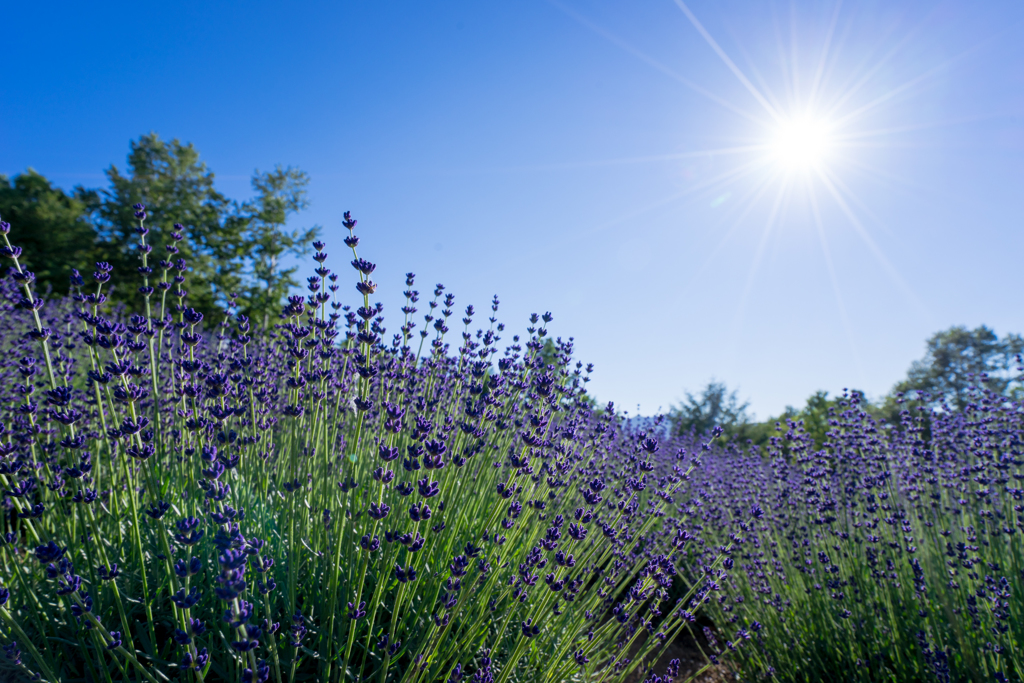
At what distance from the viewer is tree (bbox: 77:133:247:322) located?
70.5 feet

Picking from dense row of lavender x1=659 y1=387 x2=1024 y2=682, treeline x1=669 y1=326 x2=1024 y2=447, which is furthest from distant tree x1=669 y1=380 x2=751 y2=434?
dense row of lavender x1=659 y1=387 x2=1024 y2=682

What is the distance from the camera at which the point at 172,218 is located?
23.2 meters

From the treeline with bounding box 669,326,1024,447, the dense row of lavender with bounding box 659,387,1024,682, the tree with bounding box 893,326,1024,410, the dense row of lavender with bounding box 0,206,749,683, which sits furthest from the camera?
the tree with bounding box 893,326,1024,410

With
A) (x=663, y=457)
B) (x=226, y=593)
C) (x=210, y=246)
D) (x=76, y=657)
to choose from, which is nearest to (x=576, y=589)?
(x=226, y=593)

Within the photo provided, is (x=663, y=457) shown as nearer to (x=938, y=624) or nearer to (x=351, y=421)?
(x=938, y=624)

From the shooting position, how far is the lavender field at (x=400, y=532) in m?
1.76

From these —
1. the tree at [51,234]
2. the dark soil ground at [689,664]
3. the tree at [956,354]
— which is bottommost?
the dark soil ground at [689,664]

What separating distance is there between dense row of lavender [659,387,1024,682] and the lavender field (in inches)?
1.4

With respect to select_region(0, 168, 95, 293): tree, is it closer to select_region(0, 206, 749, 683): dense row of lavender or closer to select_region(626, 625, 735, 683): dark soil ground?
select_region(0, 206, 749, 683): dense row of lavender

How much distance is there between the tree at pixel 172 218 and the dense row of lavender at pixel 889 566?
2319 cm

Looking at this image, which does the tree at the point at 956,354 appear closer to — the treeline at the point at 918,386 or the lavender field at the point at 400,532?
the treeline at the point at 918,386

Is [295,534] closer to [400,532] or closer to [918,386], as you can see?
[400,532]

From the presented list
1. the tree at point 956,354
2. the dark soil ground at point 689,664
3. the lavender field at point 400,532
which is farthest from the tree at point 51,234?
the tree at point 956,354

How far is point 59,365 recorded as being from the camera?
113 inches
